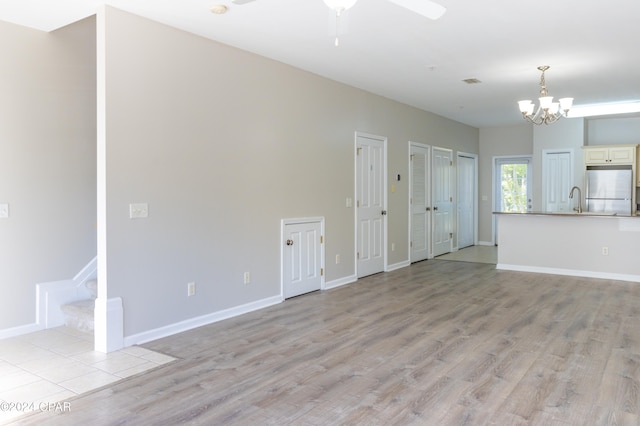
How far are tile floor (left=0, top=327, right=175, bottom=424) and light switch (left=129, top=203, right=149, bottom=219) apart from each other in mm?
1078

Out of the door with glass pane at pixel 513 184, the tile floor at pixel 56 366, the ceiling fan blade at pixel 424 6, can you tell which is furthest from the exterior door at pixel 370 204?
the door with glass pane at pixel 513 184

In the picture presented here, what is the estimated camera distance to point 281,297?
5246 millimetres

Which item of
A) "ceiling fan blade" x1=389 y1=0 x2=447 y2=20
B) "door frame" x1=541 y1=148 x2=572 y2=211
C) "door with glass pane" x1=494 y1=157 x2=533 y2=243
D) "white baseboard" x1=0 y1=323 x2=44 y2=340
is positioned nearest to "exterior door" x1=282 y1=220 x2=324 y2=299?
"white baseboard" x1=0 y1=323 x2=44 y2=340

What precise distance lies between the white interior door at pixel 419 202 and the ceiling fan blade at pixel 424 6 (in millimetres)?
5328

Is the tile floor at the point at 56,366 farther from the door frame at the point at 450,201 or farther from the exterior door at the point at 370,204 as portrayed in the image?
the door frame at the point at 450,201

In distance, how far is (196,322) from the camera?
4.28 meters

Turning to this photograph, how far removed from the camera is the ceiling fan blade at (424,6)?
2.42 metres

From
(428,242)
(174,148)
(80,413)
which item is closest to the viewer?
(80,413)

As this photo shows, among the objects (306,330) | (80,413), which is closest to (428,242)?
(306,330)

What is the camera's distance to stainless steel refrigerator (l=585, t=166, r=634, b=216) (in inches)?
317

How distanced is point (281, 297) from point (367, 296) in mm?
1072

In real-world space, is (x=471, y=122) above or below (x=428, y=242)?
above

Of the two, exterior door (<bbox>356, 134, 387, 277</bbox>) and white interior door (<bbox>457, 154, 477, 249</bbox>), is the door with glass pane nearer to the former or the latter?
white interior door (<bbox>457, 154, 477, 249</bbox>)

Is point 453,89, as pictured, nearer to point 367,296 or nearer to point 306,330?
point 367,296
